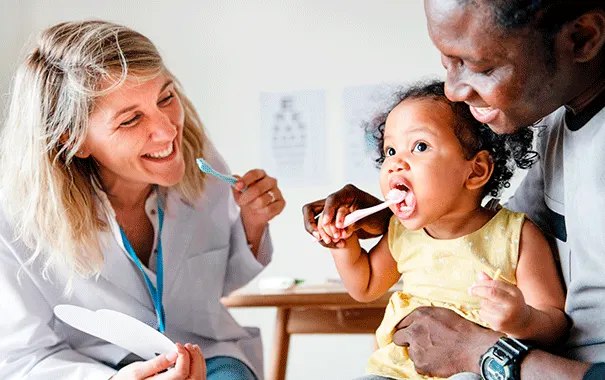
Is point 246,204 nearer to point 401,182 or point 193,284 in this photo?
point 193,284

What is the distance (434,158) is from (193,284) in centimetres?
83

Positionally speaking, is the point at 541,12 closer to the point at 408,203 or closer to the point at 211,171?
the point at 408,203

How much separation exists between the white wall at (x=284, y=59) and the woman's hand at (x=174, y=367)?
7.15 feet

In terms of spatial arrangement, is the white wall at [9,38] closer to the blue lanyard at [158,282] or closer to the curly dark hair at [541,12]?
the blue lanyard at [158,282]

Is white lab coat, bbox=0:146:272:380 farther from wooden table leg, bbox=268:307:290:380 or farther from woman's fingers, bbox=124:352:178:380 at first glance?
wooden table leg, bbox=268:307:290:380

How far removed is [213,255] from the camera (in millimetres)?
1966

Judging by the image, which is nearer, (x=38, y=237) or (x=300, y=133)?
(x=38, y=237)

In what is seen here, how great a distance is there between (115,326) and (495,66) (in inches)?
34.2

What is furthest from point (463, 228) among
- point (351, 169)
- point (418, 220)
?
point (351, 169)

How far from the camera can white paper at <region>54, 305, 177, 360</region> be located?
149 cm

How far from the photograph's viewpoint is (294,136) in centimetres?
378

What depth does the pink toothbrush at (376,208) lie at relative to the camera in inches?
51.3

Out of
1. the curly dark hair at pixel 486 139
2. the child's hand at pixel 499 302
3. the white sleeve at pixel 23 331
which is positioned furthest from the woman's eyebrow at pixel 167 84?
the child's hand at pixel 499 302

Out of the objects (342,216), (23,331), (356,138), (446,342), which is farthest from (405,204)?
(356,138)
